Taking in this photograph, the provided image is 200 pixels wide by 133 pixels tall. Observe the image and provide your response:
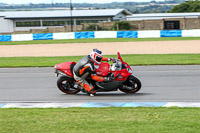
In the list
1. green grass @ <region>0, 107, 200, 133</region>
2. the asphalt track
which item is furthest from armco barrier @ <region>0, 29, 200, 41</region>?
green grass @ <region>0, 107, 200, 133</region>

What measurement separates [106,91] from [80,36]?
30.1 m

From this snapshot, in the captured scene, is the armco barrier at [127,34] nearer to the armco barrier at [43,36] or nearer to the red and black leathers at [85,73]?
the armco barrier at [43,36]

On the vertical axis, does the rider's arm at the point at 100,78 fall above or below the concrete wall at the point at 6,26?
below

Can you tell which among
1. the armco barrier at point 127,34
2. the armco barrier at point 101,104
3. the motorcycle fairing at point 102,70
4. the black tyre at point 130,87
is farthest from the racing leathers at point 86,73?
the armco barrier at point 127,34

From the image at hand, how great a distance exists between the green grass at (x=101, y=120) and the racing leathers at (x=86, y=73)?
6.38 ft

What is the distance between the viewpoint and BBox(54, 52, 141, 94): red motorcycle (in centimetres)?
1045

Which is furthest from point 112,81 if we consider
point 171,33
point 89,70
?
point 171,33

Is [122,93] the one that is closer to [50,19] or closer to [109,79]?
[109,79]

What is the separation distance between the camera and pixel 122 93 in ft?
36.2

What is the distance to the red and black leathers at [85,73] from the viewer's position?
1048 cm

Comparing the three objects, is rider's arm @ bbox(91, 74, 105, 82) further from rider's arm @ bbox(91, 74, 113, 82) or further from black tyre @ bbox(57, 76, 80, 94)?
black tyre @ bbox(57, 76, 80, 94)

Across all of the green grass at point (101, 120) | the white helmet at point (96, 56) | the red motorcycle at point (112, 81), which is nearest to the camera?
the green grass at point (101, 120)

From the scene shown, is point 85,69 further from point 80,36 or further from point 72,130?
point 80,36

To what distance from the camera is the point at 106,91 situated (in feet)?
35.2
